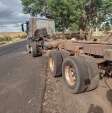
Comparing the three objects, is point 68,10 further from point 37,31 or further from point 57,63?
point 57,63

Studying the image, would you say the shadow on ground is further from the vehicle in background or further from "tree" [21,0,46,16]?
"tree" [21,0,46,16]

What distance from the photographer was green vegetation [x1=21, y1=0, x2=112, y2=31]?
20.7m

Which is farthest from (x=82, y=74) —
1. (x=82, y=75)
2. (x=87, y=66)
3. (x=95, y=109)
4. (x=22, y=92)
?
(x=22, y=92)

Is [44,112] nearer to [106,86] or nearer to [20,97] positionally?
[20,97]

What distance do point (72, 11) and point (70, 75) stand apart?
1358cm

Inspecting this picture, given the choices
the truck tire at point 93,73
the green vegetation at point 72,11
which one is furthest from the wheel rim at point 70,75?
the green vegetation at point 72,11

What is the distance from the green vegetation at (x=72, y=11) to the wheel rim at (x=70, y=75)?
12.9 m

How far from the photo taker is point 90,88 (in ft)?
22.8

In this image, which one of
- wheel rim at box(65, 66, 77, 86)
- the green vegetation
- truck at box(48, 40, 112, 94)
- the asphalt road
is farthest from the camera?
the green vegetation

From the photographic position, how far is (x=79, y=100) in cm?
654

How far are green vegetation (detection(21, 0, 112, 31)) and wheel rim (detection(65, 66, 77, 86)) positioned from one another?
12.9m

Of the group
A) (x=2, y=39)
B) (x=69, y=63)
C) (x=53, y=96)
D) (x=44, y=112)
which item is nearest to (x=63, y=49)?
(x=69, y=63)

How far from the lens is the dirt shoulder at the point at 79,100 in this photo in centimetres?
587

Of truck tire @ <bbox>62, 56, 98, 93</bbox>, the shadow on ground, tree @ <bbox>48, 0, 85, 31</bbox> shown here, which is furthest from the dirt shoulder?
tree @ <bbox>48, 0, 85, 31</bbox>
